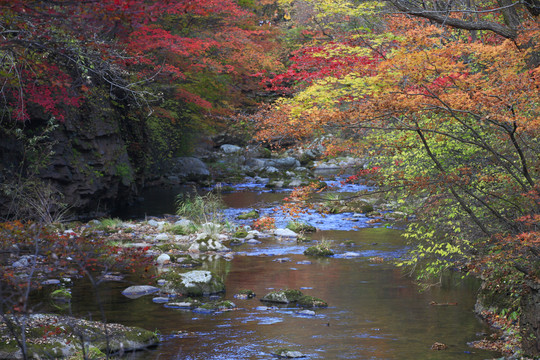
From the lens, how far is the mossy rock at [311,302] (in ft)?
30.3

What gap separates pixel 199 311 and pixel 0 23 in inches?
206

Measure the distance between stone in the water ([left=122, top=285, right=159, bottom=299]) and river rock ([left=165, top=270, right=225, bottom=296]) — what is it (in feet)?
1.17

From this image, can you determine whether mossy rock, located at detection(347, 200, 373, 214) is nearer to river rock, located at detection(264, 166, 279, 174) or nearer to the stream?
the stream

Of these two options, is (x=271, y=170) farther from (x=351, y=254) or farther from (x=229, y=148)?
(x=351, y=254)

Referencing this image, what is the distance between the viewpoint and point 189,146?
998 inches

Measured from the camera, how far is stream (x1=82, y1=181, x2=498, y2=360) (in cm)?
727

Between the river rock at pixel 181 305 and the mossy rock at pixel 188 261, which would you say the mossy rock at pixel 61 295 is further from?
the mossy rock at pixel 188 261

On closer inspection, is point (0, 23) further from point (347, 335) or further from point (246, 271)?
point (246, 271)

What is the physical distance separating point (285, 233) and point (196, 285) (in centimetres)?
607

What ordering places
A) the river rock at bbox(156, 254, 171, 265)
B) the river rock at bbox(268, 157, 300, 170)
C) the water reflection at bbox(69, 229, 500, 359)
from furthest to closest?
the river rock at bbox(268, 157, 300, 170) → the river rock at bbox(156, 254, 171, 265) → the water reflection at bbox(69, 229, 500, 359)

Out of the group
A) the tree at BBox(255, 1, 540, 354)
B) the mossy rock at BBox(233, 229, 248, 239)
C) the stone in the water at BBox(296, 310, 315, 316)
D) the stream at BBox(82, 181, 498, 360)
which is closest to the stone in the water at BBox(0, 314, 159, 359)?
the stream at BBox(82, 181, 498, 360)

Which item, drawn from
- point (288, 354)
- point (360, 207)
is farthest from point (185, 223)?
point (288, 354)


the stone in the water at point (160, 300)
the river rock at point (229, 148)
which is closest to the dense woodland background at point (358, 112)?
the stone in the water at point (160, 300)

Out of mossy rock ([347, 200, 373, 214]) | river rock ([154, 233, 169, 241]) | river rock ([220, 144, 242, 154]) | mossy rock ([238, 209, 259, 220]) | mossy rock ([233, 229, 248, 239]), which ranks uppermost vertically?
river rock ([220, 144, 242, 154])
